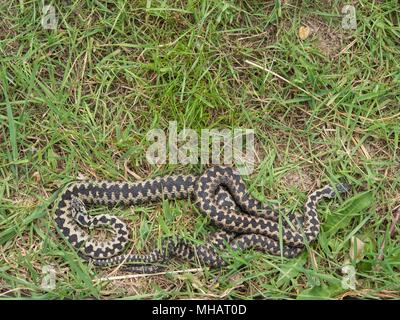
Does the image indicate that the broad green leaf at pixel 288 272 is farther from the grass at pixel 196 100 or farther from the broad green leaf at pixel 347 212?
the broad green leaf at pixel 347 212

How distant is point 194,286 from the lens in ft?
21.5

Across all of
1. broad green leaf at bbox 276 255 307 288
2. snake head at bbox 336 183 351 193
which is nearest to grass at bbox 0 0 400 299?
snake head at bbox 336 183 351 193

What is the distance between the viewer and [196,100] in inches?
272

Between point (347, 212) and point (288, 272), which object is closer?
point (288, 272)

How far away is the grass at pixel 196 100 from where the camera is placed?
6.89m

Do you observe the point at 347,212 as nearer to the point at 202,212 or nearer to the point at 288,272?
the point at 288,272

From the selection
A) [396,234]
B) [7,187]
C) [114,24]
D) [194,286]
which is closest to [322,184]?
[396,234]

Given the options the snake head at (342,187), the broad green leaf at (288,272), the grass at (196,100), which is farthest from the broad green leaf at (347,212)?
the broad green leaf at (288,272)

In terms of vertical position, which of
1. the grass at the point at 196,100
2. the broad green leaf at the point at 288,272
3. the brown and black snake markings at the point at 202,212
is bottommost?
the broad green leaf at the point at 288,272

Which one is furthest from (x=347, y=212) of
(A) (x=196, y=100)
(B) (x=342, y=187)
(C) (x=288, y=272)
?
(A) (x=196, y=100)

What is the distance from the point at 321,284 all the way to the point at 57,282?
123 inches

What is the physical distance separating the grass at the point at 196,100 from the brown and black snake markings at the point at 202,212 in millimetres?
153

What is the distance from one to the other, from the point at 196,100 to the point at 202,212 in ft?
4.57

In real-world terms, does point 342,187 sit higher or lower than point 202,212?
higher
